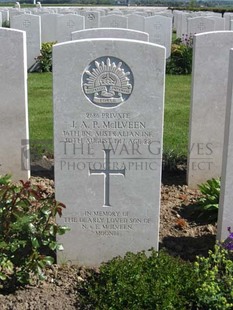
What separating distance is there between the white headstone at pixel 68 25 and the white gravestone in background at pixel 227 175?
1101 centimetres

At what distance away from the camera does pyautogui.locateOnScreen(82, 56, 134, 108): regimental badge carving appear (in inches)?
156

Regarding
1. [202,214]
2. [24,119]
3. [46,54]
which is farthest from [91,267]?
[46,54]

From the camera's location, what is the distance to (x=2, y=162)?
19.9ft

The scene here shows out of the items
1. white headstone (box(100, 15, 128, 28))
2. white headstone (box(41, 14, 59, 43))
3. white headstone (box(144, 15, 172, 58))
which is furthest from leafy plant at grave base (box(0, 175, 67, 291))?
white headstone (box(41, 14, 59, 43))

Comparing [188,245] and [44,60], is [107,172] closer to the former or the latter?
[188,245]

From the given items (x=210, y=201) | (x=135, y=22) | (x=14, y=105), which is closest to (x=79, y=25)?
(x=135, y=22)

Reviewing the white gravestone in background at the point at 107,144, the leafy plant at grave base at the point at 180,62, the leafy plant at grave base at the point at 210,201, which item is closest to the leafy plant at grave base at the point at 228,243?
the white gravestone in background at the point at 107,144

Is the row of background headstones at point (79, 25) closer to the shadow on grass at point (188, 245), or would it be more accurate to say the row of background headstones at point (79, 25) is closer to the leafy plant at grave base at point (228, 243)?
the shadow on grass at point (188, 245)

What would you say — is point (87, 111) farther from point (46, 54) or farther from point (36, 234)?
point (46, 54)

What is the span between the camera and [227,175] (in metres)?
4.23

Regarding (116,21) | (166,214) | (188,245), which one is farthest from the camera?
(116,21)

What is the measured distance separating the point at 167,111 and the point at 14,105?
4160 millimetres

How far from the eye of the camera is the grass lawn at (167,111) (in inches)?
301

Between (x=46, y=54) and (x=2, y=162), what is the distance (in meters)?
8.12
